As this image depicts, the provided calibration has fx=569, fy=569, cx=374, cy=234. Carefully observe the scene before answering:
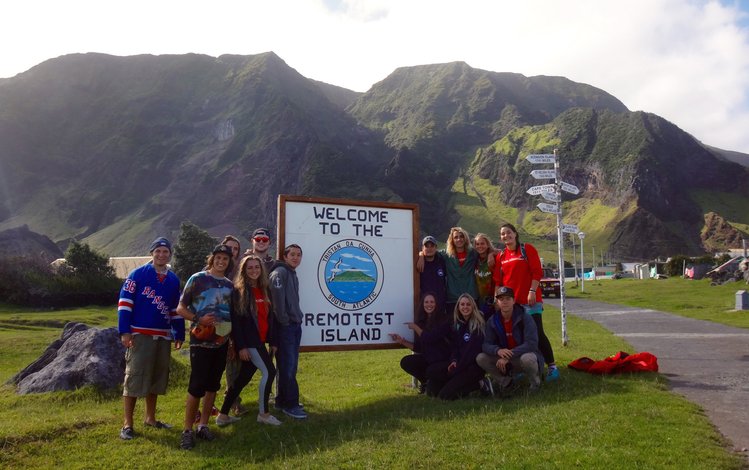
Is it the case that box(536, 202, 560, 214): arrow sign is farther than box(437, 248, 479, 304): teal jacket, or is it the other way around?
box(536, 202, 560, 214): arrow sign

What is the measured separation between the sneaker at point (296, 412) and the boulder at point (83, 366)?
3.08m

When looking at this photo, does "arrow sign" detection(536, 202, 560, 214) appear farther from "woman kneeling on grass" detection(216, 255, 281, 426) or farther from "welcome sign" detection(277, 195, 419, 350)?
"woman kneeling on grass" detection(216, 255, 281, 426)

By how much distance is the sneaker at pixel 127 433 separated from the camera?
5.82 meters

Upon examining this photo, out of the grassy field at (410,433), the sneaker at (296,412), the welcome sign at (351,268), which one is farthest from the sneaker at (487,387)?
the sneaker at (296,412)

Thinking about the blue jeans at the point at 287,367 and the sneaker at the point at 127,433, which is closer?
the sneaker at the point at 127,433

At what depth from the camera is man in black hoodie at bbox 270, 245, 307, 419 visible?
6688 millimetres

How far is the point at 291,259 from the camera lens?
712cm

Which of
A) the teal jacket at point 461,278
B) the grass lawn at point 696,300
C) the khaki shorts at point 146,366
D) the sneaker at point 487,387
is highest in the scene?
the teal jacket at point 461,278

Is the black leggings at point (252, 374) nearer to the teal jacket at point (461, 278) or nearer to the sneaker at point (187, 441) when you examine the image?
the sneaker at point (187, 441)

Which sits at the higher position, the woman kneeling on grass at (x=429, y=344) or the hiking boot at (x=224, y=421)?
the woman kneeling on grass at (x=429, y=344)

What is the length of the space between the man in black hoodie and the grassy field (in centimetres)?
23

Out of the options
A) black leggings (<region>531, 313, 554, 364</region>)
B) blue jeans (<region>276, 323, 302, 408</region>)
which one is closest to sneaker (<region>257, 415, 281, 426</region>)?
blue jeans (<region>276, 323, 302, 408</region>)

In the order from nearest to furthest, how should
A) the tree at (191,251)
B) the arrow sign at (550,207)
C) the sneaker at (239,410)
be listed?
→ the sneaker at (239,410) → the arrow sign at (550,207) → the tree at (191,251)

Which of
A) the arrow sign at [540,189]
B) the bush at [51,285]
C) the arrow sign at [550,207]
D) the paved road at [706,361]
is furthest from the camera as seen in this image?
the bush at [51,285]
